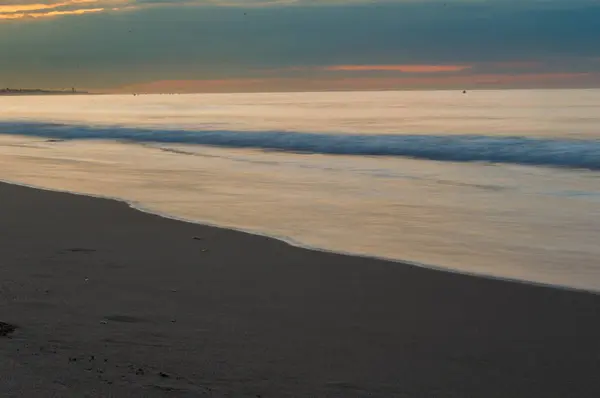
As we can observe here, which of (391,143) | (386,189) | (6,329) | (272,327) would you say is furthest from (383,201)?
(391,143)

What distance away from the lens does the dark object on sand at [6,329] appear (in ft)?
15.4

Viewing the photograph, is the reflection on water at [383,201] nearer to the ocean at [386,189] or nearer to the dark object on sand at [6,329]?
the ocean at [386,189]

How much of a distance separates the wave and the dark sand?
49.7 feet

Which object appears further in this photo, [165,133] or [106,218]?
[165,133]

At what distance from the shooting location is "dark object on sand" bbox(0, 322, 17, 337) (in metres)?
4.70

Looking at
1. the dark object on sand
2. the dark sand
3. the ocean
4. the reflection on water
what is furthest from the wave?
the dark object on sand

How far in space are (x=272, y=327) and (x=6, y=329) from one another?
155 centimetres

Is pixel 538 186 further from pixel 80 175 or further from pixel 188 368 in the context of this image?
pixel 188 368

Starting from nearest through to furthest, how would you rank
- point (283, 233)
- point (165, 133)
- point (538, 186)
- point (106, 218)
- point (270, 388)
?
point (270, 388) → point (283, 233) → point (106, 218) → point (538, 186) → point (165, 133)

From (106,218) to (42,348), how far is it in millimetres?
5712

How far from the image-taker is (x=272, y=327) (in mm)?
5176

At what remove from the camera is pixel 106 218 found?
396 inches

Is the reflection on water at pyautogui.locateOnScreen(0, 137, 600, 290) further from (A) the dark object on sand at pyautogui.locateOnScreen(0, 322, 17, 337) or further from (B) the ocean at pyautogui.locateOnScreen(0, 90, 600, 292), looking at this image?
(A) the dark object on sand at pyautogui.locateOnScreen(0, 322, 17, 337)

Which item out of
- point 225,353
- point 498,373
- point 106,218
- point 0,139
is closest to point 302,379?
point 225,353
